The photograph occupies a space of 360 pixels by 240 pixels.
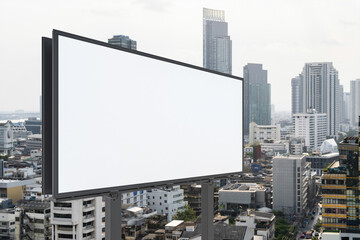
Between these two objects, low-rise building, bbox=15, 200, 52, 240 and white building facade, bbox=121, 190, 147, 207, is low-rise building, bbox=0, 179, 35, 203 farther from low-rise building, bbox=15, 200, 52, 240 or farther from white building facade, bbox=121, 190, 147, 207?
low-rise building, bbox=15, 200, 52, 240

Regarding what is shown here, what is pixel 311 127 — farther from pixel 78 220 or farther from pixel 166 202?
pixel 78 220

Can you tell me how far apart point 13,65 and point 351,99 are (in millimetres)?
14546

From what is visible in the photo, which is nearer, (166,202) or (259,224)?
(259,224)

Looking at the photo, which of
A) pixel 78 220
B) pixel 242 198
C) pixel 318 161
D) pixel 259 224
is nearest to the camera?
pixel 78 220

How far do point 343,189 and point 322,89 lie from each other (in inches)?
440

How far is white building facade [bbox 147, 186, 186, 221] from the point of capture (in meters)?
11.0

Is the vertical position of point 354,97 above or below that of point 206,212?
above

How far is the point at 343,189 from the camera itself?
9.38m

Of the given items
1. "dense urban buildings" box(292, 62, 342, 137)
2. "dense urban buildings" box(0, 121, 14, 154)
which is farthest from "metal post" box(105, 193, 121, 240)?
"dense urban buildings" box(292, 62, 342, 137)

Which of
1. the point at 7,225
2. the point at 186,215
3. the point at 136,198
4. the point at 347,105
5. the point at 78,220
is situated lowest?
the point at 186,215

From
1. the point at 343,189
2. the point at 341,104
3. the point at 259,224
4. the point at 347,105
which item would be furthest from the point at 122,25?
the point at 341,104

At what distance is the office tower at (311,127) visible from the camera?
18.7 metres

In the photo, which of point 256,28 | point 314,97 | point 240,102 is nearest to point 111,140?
point 240,102

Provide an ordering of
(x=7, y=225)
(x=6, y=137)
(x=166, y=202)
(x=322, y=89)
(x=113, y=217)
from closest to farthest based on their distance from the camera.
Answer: (x=113, y=217) < (x=7, y=225) < (x=6, y=137) < (x=166, y=202) < (x=322, y=89)
